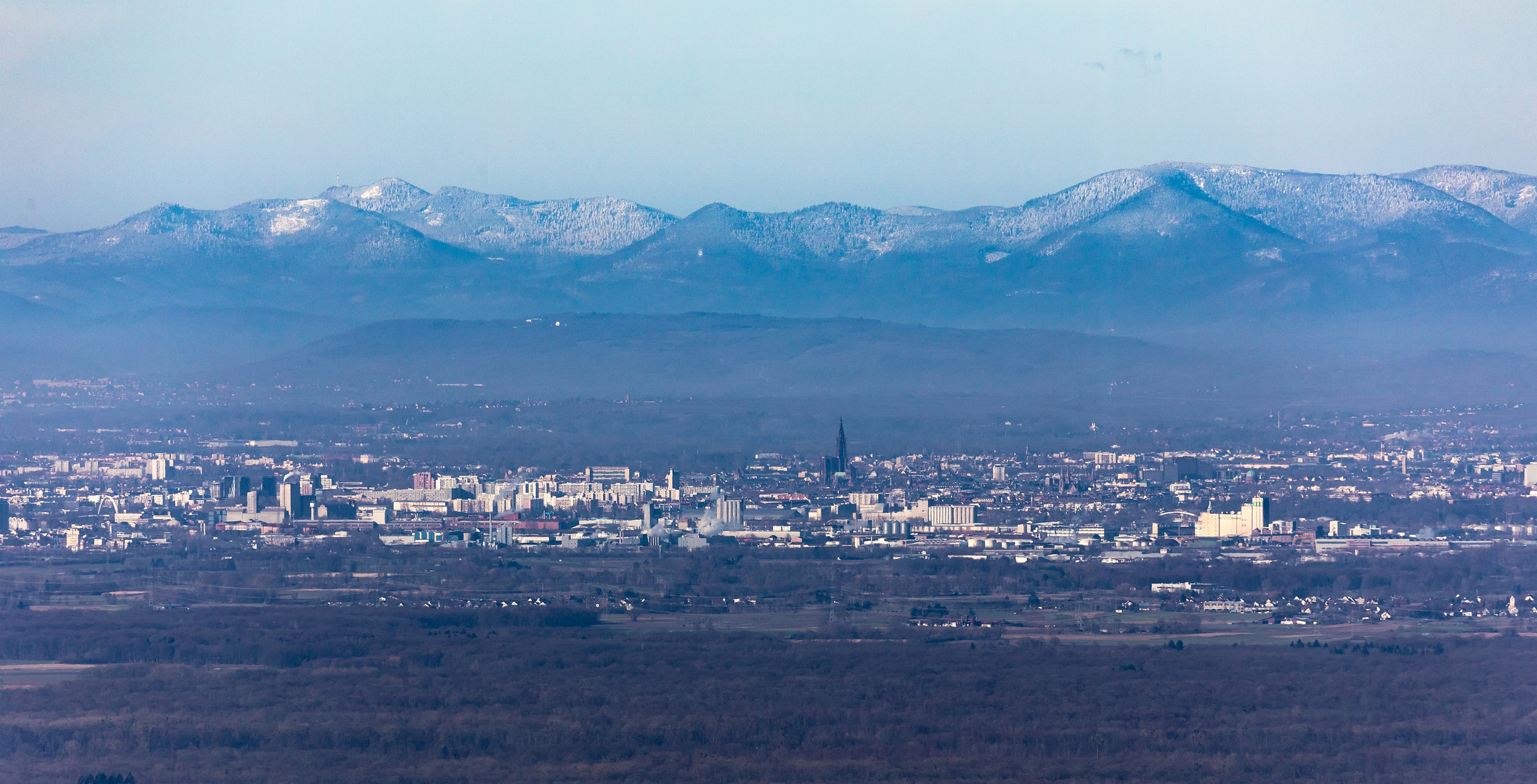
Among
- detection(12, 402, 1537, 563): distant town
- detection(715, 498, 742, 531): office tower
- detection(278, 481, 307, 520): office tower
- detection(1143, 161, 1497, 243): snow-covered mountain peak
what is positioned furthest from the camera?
detection(1143, 161, 1497, 243): snow-covered mountain peak

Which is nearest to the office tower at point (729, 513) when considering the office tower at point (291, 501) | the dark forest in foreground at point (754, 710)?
the office tower at point (291, 501)

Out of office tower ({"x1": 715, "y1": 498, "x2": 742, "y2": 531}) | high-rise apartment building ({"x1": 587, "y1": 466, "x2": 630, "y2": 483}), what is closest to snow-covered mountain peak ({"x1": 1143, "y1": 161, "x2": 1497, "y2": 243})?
high-rise apartment building ({"x1": 587, "y1": 466, "x2": 630, "y2": 483})

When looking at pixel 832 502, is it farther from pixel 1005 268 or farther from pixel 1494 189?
pixel 1494 189

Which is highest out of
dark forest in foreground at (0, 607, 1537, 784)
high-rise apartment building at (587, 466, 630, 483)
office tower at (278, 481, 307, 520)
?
high-rise apartment building at (587, 466, 630, 483)

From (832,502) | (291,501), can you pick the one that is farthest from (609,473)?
(291,501)

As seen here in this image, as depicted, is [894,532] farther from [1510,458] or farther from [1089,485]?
[1510,458]

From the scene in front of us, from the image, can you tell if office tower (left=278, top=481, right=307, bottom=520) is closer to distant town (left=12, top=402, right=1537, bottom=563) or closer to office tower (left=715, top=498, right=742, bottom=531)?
distant town (left=12, top=402, right=1537, bottom=563)

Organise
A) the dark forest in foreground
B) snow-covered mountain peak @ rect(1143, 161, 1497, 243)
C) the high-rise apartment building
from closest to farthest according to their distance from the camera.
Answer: the dark forest in foreground
the high-rise apartment building
snow-covered mountain peak @ rect(1143, 161, 1497, 243)

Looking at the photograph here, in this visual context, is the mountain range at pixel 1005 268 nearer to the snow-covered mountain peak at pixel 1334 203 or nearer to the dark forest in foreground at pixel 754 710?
the snow-covered mountain peak at pixel 1334 203
